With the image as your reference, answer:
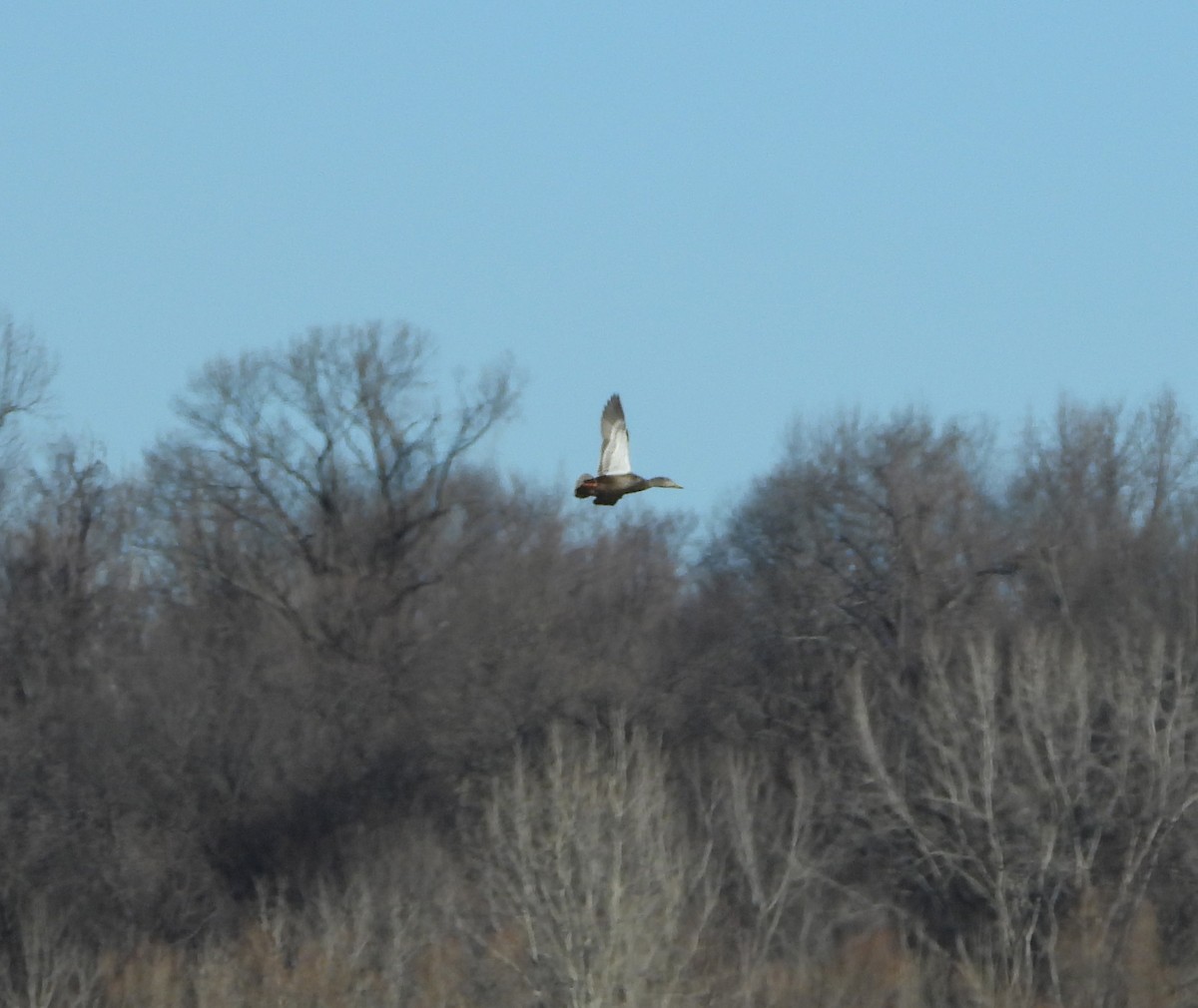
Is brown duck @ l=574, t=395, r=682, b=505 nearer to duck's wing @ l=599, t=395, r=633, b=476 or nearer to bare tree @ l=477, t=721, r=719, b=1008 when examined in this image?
duck's wing @ l=599, t=395, r=633, b=476

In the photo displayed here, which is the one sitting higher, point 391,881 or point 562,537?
point 562,537

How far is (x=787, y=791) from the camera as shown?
4319cm

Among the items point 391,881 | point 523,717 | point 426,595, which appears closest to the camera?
point 391,881

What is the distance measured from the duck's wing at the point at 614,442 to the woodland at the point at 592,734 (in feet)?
35.5

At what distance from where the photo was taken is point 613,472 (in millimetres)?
18062

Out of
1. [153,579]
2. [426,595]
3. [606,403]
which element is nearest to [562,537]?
[426,595]

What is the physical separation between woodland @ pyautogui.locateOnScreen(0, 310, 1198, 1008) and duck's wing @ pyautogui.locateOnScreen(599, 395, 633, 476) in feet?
35.5

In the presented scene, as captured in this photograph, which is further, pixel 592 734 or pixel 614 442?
pixel 592 734

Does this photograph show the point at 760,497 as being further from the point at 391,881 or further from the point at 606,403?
the point at 606,403

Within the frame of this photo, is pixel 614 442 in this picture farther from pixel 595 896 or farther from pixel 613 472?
pixel 595 896

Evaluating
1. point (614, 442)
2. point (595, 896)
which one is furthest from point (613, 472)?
point (595, 896)

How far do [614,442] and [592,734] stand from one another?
19690 millimetres

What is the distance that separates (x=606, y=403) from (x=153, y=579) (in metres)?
39.2

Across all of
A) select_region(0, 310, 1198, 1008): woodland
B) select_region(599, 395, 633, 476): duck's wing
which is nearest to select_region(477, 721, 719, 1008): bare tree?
select_region(0, 310, 1198, 1008): woodland
